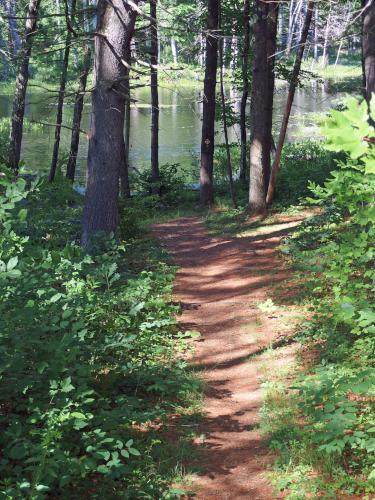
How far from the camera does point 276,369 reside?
538 centimetres

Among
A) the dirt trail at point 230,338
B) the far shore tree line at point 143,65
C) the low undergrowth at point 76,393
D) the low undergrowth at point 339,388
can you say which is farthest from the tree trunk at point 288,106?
the low undergrowth at point 76,393

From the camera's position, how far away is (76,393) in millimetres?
3498

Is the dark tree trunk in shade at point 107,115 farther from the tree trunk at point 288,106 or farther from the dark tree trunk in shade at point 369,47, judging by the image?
the tree trunk at point 288,106

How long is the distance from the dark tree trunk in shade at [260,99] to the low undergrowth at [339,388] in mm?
6532

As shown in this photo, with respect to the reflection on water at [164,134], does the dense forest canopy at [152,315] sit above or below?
below

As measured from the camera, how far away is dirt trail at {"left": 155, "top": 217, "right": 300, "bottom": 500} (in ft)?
12.8

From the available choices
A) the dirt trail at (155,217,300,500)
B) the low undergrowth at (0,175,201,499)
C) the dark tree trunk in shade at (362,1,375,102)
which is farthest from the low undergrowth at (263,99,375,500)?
the dark tree trunk in shade at (362,1,375,102)

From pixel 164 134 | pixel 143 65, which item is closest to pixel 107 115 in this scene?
pixel 143 65

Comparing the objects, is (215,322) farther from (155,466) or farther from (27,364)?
(27,364)

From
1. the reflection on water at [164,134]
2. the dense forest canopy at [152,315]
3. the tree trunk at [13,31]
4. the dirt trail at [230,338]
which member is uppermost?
the tree trunk at [13,31]

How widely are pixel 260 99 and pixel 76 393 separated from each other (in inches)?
378

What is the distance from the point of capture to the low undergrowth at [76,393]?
3238 millimetres

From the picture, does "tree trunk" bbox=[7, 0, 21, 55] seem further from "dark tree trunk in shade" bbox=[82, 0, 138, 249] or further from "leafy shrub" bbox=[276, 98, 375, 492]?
"leafy shrub" bbox=[276, 98, 375, 492]

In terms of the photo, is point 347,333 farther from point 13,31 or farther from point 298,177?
point 13,31
